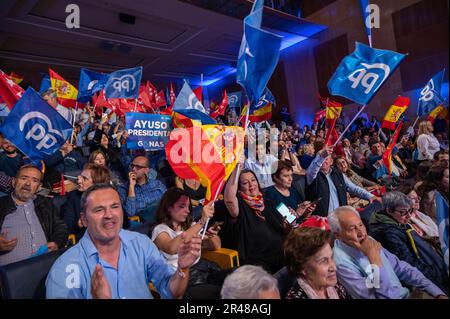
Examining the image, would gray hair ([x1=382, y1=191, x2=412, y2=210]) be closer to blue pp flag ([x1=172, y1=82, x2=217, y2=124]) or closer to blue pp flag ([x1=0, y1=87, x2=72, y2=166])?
blue pp flag ([x1=172, y1=82, x2=217, y2=124])

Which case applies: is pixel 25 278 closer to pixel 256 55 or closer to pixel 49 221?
pixel 49 221

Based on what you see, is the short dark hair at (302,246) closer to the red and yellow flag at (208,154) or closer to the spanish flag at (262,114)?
the red and yellow flag at (208,154)

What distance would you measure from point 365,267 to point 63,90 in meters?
5.14

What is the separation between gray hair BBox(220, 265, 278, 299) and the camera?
1.31 metres

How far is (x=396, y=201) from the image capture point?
246cm

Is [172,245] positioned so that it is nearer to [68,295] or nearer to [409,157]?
[68,295]

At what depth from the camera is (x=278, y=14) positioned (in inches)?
433

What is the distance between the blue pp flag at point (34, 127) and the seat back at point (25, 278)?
1474 mm

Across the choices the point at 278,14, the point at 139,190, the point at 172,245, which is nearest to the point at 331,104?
the point at 139,190

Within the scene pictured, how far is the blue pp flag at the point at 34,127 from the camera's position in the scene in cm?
277

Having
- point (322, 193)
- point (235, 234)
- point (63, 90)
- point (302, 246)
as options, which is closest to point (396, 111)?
point (322, 193)

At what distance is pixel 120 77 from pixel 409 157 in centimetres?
691

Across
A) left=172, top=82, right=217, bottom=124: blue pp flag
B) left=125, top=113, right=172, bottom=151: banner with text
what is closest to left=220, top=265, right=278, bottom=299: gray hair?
left=172, top=82, right=217, bottom=124: blue pp flag

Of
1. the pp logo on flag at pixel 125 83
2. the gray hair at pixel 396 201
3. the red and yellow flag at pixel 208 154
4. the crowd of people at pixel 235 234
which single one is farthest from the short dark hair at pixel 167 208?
the pp logo on flag at pixel 125 83
